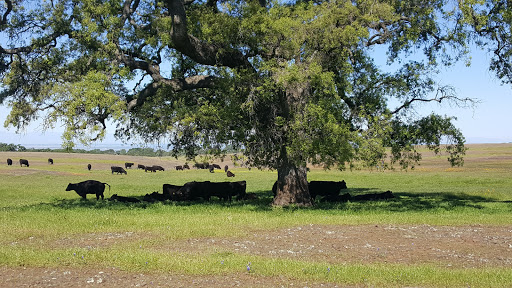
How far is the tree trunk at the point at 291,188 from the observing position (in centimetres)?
2214

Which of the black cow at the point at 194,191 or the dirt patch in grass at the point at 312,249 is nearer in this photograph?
the dirt patch in grass at the point at 312,249

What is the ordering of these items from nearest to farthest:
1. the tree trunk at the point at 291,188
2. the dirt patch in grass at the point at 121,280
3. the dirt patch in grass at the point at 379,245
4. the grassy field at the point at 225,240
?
the dirt patch in grass at the point at 121,280 → the grassy field at the point at 225,240 → the dirt patch in grass at the point at 379,245 → the tree trunk at the point at 291,188

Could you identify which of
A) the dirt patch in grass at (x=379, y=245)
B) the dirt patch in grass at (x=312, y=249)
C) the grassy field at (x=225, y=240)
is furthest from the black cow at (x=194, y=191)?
the dirt patch in grass at (x=379, y=245)

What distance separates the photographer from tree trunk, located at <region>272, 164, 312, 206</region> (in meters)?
22.1

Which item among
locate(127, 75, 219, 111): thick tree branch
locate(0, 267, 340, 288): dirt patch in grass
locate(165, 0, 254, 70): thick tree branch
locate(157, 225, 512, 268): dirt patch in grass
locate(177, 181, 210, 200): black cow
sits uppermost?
locate(165, 0, 254, 70): thick tree branch

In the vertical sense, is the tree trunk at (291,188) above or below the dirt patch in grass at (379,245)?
above

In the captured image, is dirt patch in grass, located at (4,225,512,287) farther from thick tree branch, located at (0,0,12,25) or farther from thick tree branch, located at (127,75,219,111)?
thick tree branch, located at (0,0,12,25)

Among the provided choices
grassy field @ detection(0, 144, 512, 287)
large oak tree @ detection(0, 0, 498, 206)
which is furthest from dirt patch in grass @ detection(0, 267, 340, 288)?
large oak tree @ detection(0, 0, 498, 206)

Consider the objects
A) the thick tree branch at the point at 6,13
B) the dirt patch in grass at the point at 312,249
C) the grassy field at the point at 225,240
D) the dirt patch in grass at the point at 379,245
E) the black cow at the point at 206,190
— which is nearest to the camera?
the dirt patch in grass at the point at 312,249

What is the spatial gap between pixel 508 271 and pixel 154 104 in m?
16.7

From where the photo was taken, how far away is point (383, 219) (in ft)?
57.2

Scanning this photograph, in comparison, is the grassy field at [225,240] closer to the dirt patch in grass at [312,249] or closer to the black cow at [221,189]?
the dirt patch in grass at [312,249]

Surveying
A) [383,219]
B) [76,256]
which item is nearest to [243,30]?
[383,219]

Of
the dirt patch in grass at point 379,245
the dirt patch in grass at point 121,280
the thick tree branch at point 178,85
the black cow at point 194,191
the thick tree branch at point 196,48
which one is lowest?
the dirt patch in grass at point 379,245
